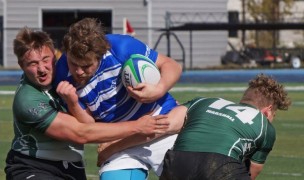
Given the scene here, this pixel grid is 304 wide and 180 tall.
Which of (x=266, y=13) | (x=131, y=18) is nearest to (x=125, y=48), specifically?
(x=131, y=18)

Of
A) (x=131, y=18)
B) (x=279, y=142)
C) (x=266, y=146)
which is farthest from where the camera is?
(x=131, y=18)

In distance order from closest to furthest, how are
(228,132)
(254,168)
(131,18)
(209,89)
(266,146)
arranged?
(228,132)
(266,146)
(254,168)
(209,89)
(131,18)

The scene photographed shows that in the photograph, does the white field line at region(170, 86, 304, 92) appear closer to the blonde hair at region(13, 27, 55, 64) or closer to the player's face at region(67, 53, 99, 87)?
the blonde hair at region(13, 27, 55, 64)

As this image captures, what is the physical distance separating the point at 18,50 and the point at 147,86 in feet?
2.74

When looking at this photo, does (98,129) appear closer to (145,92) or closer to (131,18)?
(145,92)

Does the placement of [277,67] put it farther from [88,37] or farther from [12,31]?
[88,37]

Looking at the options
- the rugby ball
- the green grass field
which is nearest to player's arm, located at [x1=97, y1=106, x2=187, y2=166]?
the rugby ball

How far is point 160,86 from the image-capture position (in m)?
5.28

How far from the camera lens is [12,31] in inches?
1260

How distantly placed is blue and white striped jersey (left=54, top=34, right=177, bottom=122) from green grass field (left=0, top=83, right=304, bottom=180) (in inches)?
147

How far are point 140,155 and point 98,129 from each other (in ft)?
1.31

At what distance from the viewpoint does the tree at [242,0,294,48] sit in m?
37.1

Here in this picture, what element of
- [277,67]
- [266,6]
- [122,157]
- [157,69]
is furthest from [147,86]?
[266,6]

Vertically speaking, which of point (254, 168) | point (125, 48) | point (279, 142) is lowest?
point (279, 142)
